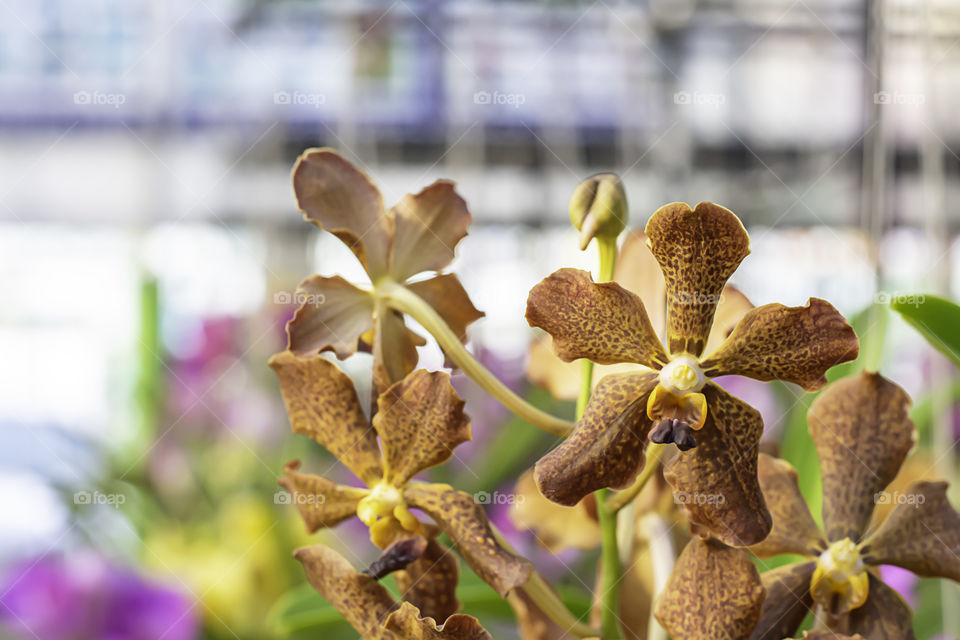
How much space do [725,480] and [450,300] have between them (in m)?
0.20

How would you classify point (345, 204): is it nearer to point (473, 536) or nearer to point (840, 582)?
point (473, 536)

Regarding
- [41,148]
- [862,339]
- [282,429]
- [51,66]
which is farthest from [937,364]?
[41,148]

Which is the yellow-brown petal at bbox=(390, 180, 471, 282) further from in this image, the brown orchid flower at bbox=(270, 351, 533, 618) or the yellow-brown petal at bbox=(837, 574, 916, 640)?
Answer: the yellow-brown petal at bbox=(837, 574, 916, 640)

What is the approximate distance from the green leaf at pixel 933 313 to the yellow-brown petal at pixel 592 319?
0.13 meters

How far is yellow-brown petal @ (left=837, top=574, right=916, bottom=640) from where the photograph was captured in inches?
13.7

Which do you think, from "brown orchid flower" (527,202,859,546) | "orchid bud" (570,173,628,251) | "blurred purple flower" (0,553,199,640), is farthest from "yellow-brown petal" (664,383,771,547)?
"blurred purple flower" (0,553,199,640)

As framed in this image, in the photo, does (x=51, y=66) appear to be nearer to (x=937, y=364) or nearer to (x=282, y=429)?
(x=282, y=429)

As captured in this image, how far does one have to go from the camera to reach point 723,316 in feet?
1.42

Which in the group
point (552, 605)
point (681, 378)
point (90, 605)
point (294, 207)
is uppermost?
point (294, 207)

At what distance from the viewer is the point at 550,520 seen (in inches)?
19.4

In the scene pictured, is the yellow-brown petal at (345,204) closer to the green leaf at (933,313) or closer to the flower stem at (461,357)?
the flower stem at (461,357)

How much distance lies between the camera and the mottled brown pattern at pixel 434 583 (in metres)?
0.38

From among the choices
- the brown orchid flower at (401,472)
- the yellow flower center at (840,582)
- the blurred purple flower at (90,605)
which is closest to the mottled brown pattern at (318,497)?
the brown orchid flower at (401,472)

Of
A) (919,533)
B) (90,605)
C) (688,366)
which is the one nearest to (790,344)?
(688,366)
